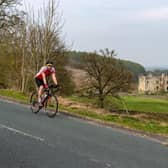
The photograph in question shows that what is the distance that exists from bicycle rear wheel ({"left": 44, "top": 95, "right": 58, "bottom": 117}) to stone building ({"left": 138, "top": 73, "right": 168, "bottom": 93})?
4097 inches

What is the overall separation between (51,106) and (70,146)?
6415 millimetres

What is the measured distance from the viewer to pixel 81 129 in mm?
12641

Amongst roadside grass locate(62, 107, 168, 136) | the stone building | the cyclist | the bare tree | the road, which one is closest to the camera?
the road

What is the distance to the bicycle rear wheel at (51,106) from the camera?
50.2 feet

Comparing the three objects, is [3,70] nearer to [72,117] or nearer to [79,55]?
[79,55]

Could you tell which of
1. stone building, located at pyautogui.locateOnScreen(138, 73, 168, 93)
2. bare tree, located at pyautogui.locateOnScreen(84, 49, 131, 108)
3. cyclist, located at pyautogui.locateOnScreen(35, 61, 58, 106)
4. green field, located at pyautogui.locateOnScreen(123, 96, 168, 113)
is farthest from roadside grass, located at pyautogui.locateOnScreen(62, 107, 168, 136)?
stone building, located at pyautogui.locateOnScreen(138, 73, 168, 93)

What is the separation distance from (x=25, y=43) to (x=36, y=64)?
4081 mm

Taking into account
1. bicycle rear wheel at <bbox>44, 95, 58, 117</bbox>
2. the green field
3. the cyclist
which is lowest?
the green field

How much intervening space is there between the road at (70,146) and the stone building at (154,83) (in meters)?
107

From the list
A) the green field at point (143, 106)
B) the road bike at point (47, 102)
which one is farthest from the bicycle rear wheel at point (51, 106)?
the green field at point (143, 106)

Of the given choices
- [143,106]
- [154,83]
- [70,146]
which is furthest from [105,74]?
[154,83]

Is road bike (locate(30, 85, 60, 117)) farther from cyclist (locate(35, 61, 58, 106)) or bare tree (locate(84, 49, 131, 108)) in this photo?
bare tree (locate(84, 49, 131, 108))

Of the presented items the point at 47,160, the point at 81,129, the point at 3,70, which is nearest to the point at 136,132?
the point at 81,129

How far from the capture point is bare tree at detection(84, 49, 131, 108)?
35781 mm
